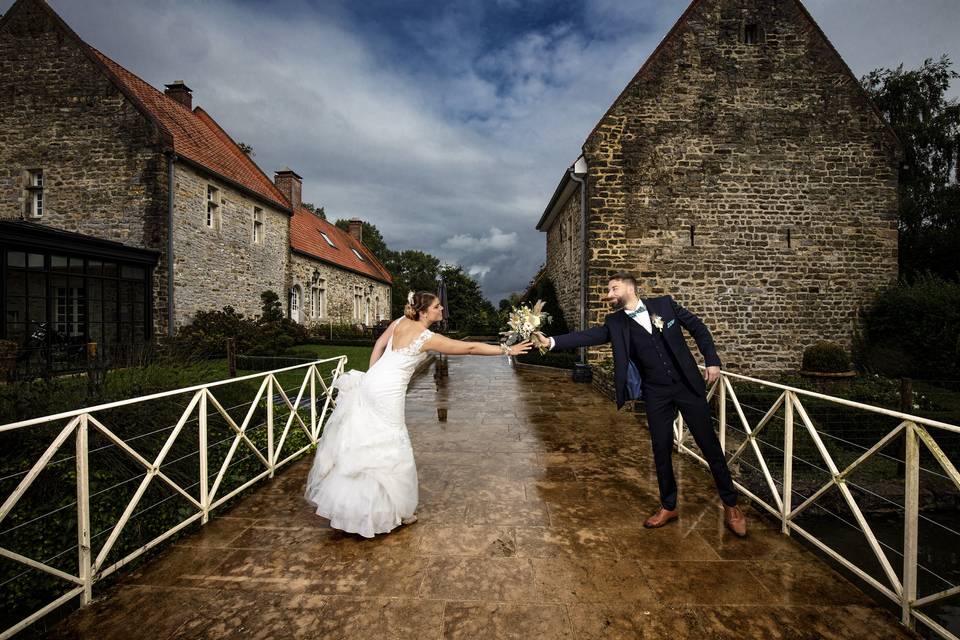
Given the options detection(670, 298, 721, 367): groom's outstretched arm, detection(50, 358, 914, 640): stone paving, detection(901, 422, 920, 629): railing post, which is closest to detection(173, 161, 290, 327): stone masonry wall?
detection(50, 358, 914, 640): stone paving

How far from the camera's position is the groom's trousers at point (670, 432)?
3.35m

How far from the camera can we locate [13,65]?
13.6 metres

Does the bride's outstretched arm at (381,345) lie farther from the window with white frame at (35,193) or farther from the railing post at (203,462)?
the window with white frame at (35,193)

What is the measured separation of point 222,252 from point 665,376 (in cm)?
1677

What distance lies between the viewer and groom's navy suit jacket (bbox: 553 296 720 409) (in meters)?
3.44

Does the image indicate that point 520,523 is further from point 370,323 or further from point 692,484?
point 370,323

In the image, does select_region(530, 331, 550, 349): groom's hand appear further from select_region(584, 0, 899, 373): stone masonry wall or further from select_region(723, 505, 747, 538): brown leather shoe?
select_region(584, 0, 899, 373): stone masonry wall

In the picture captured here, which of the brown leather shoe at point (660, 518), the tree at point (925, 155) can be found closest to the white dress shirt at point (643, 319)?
the brown leather shoe at point (660, 518)

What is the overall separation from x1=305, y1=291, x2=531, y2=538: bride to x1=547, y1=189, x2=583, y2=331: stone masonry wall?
9.63 meters

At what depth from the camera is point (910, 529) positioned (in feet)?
7.75

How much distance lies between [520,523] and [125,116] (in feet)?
54.2

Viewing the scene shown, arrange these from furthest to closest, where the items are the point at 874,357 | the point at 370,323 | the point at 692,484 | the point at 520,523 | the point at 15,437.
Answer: the point at 370,323, the point at 874,357, the point at 692,484, the point at 15,437, the point at 520,523

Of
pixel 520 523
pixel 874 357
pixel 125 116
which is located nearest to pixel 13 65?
pixel 125 116

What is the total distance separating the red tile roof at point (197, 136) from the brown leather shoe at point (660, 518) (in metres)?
16.1
